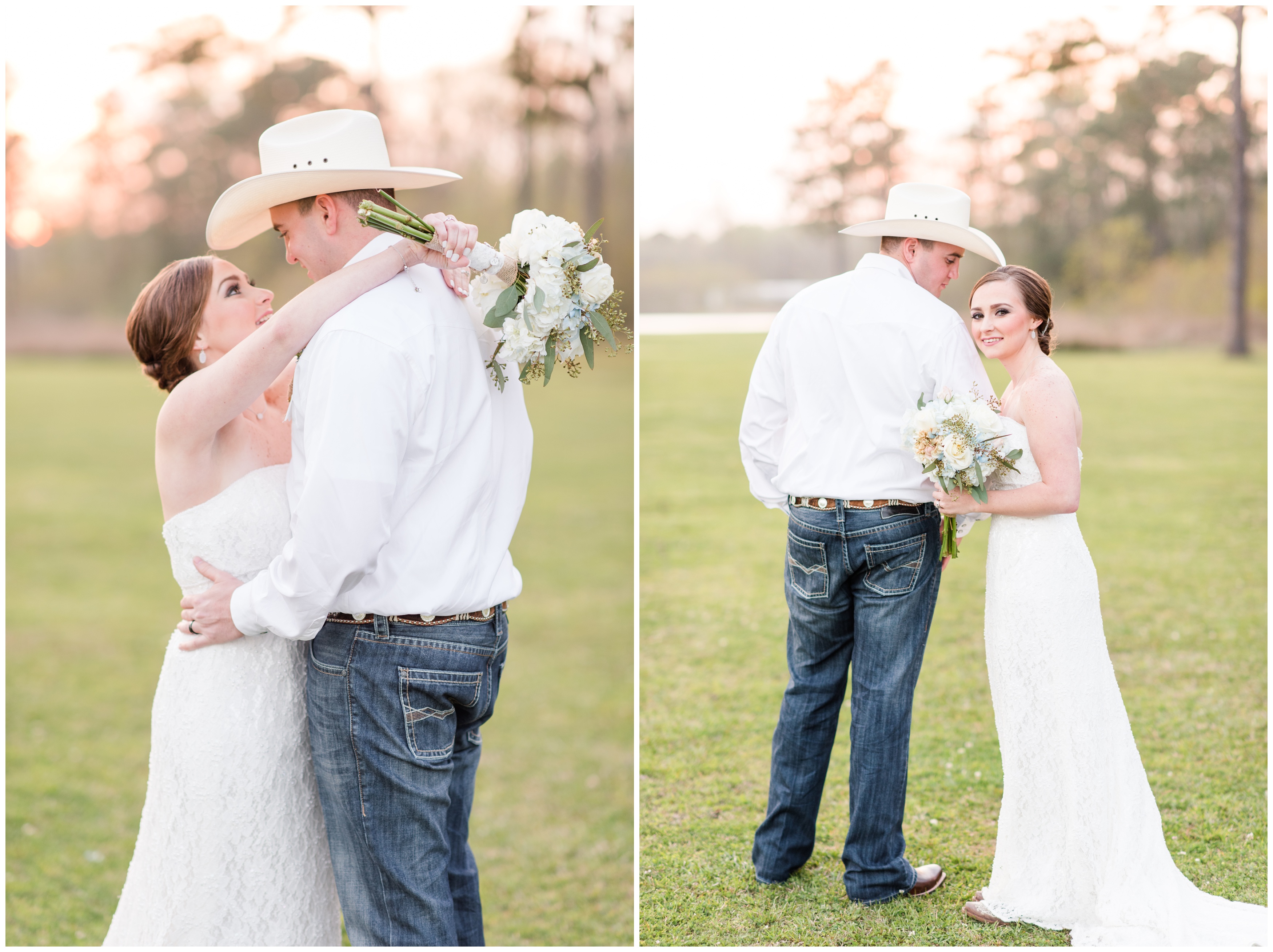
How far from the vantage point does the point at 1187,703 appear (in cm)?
589

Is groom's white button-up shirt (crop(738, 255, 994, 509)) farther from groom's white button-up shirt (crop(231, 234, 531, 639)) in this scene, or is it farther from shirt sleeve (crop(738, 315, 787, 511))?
groom's white button-up shirt (crop(231, 234, 531, 639))

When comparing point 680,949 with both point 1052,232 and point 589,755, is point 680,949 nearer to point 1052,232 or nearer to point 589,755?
point 589,755

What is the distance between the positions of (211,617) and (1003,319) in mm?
2520

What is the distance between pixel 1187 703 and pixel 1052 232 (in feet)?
74.0

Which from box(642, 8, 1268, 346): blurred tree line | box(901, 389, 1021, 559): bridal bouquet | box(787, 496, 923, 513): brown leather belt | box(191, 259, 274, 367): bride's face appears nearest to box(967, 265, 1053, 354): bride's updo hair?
box(901, 389, 1021, 559): bridal bouquet

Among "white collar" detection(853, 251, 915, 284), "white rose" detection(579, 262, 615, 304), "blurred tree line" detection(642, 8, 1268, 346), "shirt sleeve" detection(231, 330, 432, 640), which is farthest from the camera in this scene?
"blurred tree line" detection(642, 8, 1268, 346)

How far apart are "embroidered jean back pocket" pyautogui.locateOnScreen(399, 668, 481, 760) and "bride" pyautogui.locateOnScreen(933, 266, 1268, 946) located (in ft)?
5.28

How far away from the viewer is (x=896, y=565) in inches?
136

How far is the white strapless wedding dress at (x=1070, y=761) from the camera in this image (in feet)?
11.2

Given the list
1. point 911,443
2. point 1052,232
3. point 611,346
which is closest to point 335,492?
point 611,346

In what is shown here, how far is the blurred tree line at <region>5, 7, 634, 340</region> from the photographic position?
27484mm

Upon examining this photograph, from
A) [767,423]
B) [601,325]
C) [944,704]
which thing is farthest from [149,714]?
[601,325]

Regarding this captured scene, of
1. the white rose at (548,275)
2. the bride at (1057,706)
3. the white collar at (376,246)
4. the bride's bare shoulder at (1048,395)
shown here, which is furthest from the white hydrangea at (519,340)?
the bride's bare shoulder at (1048,395)

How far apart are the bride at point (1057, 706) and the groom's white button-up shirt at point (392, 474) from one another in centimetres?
152
